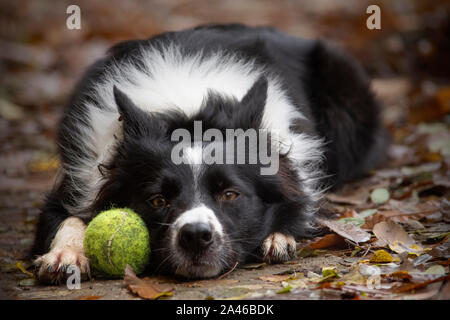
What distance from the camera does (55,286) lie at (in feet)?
11.8

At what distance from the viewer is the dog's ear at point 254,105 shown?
400cm

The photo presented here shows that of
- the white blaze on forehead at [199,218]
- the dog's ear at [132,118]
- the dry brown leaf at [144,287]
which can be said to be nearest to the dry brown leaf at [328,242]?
the white blaze on forehead at [199,218]

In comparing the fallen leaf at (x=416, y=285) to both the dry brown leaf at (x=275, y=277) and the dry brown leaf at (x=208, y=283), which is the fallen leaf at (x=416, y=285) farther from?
the dry brown leaf at (x=208, y=283)

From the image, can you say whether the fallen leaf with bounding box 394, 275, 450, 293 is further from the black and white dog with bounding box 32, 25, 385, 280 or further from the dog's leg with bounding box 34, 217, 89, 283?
the dog's leg with bounding box 34, 217, 89, 283

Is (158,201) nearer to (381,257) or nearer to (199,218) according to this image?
(199,218)

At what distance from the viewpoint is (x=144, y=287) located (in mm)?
3289

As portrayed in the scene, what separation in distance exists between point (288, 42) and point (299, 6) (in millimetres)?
11260

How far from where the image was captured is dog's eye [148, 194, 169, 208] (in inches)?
143

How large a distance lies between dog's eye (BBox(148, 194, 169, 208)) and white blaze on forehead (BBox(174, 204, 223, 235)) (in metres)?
0.22

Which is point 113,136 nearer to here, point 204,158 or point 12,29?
point 204,158

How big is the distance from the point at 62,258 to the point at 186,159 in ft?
3.43

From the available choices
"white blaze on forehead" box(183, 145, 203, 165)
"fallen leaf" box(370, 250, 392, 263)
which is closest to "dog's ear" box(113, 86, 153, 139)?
"white blaze on forehead" box(183, 145, 203, 165)

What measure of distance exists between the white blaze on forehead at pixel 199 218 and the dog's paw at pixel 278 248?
0.57 meters

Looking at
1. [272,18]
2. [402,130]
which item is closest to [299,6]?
[272,18]
